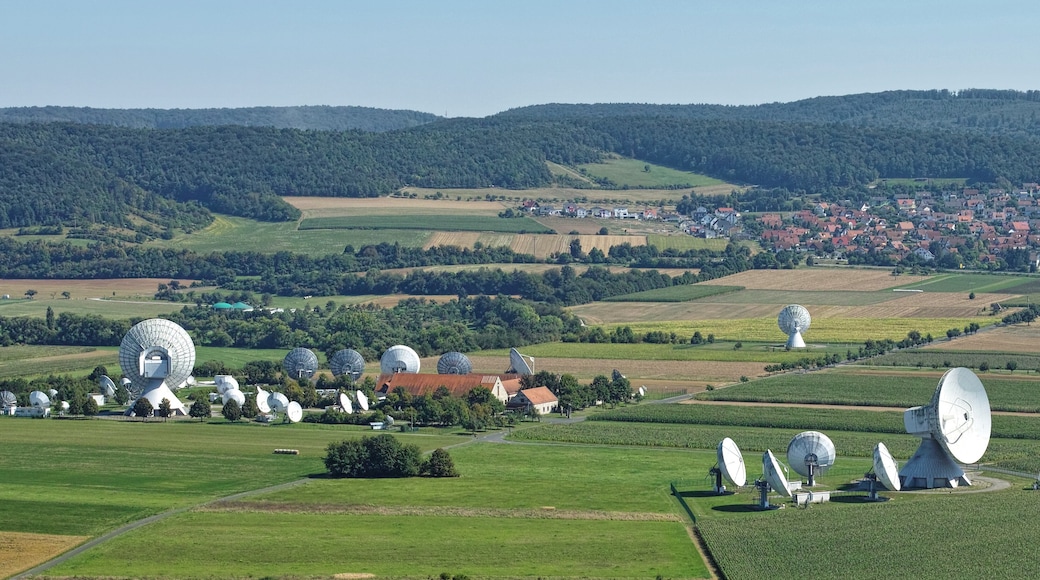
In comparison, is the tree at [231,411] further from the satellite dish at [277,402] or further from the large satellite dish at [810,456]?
the large satellite dish at [810,456]

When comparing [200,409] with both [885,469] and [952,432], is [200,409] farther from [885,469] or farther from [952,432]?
[952,432]

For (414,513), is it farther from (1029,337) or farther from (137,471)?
(1029,337)

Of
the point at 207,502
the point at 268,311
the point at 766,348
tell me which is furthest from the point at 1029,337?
the point at 207,502

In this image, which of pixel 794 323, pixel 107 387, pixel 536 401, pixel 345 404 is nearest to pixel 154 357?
pixel 107 387

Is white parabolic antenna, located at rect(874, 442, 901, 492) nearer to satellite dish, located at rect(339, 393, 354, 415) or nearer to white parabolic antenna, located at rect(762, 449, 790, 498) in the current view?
white parabolic antenna, located at rect(762, 449, 790, 498)

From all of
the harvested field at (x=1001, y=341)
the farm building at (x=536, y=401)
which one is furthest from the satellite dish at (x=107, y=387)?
the harvested field at (x=1001, y=341)

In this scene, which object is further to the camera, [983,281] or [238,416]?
[983,281]

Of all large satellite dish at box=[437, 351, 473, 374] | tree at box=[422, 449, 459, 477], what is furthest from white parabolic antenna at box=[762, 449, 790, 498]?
large satellite dish at box=[437, 351, 473, 374]
